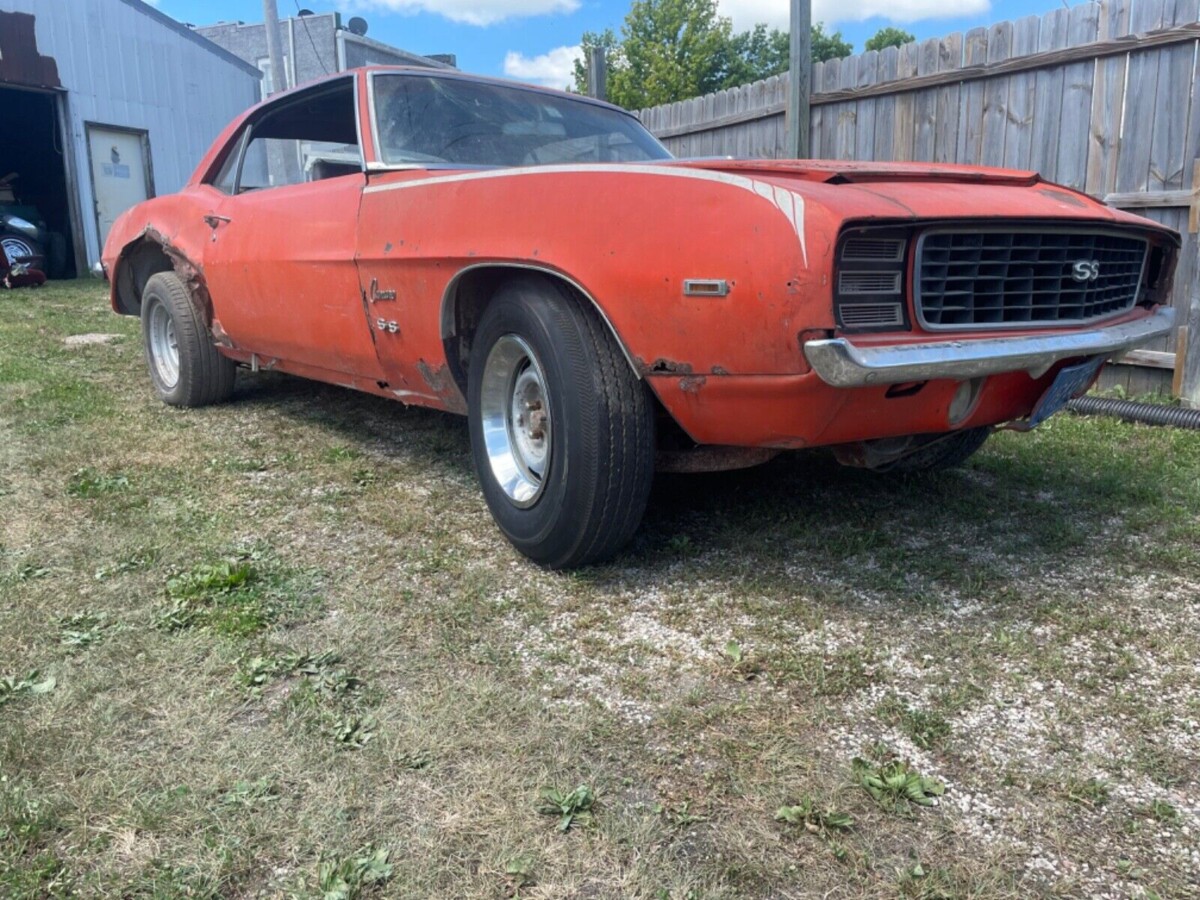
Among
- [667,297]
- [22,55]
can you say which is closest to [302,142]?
[667,297]

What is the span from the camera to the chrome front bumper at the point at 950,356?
2135mm

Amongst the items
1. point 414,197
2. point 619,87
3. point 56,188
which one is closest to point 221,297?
point 414,197

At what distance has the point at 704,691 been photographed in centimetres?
218

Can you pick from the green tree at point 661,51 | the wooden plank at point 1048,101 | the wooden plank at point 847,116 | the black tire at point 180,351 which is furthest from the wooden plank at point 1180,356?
the green tree at point 661,51

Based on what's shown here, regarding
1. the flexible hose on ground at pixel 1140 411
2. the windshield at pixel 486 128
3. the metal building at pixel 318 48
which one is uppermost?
the metal building at pixel 318 48

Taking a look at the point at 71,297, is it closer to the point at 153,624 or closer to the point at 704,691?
the point at 153,624

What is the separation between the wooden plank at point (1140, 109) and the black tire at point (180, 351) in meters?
4.79

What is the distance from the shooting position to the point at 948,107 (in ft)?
18.6

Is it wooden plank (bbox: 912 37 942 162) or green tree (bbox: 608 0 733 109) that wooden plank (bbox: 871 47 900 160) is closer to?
wooden plank (bbox: 912 37 942 162)

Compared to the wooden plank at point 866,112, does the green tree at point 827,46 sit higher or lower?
higher

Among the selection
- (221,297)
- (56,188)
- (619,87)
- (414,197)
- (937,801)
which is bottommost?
(937,801)

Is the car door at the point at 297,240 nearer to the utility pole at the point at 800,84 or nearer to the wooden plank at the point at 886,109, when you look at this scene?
the utility pole at the point at 800,84

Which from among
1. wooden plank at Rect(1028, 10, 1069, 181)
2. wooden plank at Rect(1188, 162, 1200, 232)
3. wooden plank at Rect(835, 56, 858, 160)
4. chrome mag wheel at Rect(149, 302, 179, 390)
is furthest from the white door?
wooden plank at Rect(1188, 162, 1200, 232)

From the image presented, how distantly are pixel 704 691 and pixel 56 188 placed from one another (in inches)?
732
